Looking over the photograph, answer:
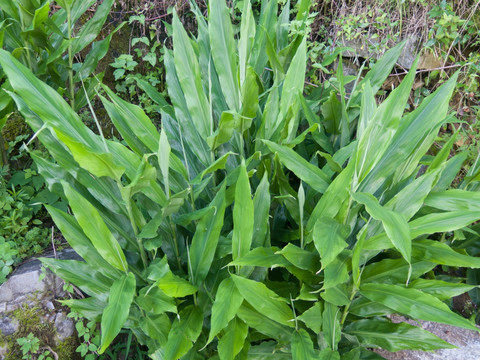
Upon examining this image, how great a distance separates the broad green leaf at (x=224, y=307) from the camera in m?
0.91

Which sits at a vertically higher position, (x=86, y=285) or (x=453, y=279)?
(x=86, y=285)

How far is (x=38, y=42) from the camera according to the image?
146 centimetres

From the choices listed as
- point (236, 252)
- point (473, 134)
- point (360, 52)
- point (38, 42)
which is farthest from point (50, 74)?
point (473, 134)

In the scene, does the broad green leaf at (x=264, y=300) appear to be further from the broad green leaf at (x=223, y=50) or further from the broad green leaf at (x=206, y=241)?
the broad green leaf at (x=223, y=50)

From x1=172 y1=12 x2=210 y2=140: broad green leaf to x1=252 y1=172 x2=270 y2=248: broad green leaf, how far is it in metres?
0.27

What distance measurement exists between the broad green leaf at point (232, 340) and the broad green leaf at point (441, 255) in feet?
1.68

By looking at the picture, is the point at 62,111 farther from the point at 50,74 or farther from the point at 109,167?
the point at 50,74

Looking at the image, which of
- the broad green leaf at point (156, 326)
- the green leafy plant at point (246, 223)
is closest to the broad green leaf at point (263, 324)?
the green leafy plant at point (246, 223)

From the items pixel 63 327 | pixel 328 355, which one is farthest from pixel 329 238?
pixel 63 327

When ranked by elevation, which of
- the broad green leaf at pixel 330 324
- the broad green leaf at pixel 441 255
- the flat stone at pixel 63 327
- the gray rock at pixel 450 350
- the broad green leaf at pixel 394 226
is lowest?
the gray rock at pixel 450 350

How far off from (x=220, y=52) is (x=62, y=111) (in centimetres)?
54

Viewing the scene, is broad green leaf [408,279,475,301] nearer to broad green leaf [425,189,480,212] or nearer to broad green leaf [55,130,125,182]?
broad green leaf [425,189,480,212]

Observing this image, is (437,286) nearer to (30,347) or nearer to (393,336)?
(393,336)

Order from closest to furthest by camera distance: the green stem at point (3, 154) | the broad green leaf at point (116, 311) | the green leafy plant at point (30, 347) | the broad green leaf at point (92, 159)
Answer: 1. the broad green leaf at point (92, 159)
2. the broad green leaf at point (116, 311)
3. the green leafy plant at point (30, 347)
4. the green stem at point (3, 154)
